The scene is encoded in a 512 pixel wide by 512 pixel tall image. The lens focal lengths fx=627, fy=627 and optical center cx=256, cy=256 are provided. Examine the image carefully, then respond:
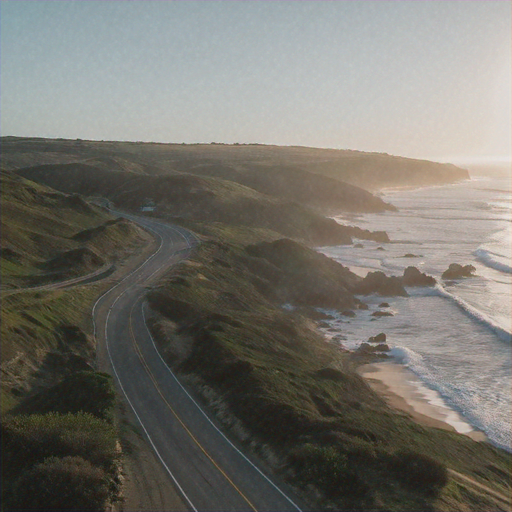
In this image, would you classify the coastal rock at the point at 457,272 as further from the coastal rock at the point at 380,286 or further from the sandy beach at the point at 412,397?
the sandy beach at the point at 412,397

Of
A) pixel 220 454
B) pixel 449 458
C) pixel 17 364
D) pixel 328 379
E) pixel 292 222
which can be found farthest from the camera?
pixel 292 222

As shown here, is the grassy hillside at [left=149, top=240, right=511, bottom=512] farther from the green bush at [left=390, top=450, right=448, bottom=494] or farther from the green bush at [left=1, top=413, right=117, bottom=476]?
the green bush at [left=1, top=413, right=117, bottom=476]

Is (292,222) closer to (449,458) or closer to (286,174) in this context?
(286,174)

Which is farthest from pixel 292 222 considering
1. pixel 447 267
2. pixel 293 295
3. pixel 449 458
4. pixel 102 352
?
pixel 449 458

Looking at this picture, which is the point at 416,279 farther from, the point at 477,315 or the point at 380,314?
the point at 380,314

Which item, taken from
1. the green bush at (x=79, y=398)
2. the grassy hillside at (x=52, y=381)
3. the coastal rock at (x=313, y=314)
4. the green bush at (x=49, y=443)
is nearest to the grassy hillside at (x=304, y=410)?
the coastal rock at (x=313, y=314)

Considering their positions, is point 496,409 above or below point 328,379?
below
